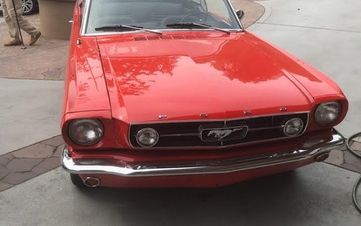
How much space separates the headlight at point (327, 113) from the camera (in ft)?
10.00

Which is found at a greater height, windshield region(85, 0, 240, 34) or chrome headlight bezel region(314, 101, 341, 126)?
windshield region(85, 0, 240, 34)

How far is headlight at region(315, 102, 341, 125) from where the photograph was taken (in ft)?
10.00

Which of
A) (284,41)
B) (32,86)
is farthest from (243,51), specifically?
(284,41)

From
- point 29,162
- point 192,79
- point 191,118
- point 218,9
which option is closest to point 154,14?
point 218,9

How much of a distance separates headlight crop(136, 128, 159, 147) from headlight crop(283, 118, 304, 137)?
810 mm

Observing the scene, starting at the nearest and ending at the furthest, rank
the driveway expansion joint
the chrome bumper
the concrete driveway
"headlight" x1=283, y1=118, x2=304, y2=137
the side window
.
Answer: the chrome bumper, "headlight" x1=283, y1=118, x2=304, y2=137, the concrete driveway, the driveway expansion joint, the side window

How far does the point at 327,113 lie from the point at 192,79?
35.0 inches

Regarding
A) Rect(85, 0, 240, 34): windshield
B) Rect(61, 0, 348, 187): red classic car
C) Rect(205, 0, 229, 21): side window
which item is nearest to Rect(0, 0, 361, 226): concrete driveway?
Rect(61, 0, 348, 187): red classic car

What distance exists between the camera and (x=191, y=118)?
9.02ft

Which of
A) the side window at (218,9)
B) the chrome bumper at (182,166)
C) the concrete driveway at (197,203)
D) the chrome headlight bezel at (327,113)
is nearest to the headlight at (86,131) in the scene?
the chrome bumper at (182,166)

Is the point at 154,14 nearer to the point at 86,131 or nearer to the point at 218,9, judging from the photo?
the point at 218,9

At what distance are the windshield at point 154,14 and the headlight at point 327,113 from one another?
1.54 m

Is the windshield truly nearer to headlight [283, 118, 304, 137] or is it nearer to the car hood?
the car hood

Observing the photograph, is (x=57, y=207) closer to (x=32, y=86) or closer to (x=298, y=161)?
(x=298, y=161)
